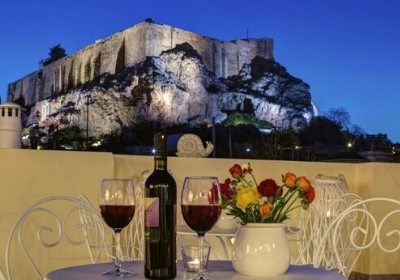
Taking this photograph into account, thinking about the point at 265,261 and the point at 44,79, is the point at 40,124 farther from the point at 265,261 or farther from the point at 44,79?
the point at 265,261

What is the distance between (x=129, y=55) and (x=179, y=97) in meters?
3.16

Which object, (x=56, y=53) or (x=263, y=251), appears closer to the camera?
(x=263, y=251)

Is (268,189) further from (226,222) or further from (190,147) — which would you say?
(190,147)

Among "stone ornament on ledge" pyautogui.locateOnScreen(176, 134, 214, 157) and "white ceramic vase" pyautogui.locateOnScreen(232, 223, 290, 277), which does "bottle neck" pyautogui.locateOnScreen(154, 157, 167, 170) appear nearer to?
"white ceramic vase" pyautogui.locateOnScreen(232, 223, 290, 277)

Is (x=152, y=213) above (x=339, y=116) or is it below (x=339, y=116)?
below

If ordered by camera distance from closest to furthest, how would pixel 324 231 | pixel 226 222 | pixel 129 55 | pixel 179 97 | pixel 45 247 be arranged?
pixel 324 231 < pixel 226 222 < pixel 45 247 < pixel 129 55 < pixel 179 97

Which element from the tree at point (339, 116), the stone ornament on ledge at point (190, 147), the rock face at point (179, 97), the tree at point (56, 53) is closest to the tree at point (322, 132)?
the tree at point (339, 116)

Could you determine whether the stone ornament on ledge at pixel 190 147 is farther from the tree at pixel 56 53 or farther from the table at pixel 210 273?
the tree at pixel 56 53

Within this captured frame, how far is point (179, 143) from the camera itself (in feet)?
12.0

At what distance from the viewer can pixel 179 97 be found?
30766 millimetres

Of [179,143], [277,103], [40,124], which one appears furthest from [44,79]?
[179,143]

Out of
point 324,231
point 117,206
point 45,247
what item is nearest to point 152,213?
point 117,206

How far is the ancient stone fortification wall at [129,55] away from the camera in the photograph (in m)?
29.9

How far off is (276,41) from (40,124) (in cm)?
1365
